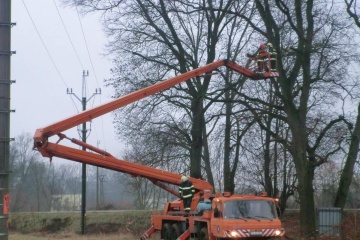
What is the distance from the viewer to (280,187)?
36.1m

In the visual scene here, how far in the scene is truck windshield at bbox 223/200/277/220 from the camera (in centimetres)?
1677

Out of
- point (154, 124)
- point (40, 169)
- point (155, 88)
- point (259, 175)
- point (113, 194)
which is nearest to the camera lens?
point (155, 88)

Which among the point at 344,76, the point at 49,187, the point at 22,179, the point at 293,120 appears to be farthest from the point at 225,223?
the point at 49,187

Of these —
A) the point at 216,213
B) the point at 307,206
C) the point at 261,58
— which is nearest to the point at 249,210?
the point at 216,213

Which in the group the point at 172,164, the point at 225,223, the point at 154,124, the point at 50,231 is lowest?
the point at 50,231

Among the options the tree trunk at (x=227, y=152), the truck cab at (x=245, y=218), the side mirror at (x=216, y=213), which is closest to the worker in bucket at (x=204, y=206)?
the truck cab at (x=245, y=218)

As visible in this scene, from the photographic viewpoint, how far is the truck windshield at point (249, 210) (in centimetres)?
1677

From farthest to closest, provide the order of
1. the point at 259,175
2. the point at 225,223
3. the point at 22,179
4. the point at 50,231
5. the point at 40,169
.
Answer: the point at 40,169, the point at 22,179, the point at 50,231, the point at 259,175, the point at 225,223

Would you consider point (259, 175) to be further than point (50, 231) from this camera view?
No

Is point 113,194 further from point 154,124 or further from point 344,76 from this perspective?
point 344,76

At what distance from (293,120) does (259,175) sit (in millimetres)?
12339

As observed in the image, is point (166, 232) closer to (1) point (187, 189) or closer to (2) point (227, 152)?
(1) point (187, 189)

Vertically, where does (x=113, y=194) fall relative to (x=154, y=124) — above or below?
below

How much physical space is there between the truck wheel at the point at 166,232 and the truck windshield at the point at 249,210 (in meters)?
5.37
